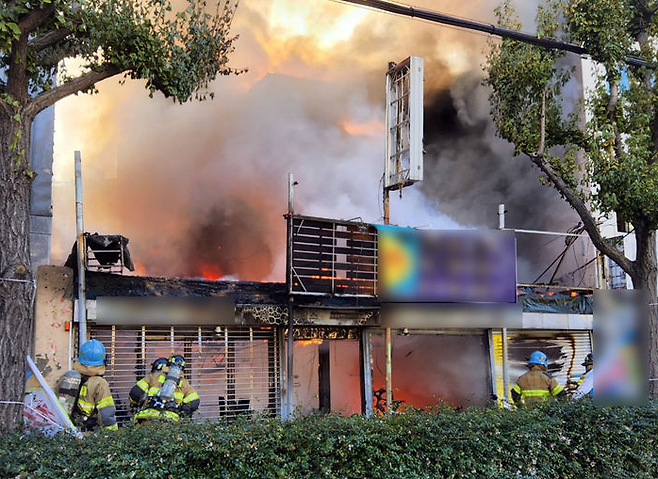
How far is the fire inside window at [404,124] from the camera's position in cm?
1285

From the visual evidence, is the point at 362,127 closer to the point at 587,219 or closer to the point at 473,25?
the point at 473,25

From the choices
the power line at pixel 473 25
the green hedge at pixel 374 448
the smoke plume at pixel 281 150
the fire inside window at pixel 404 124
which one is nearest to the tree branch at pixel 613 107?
the power line at pixel 473 25

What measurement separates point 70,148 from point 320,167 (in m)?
6.49

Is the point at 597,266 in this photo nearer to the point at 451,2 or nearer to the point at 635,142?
the point at 635,142

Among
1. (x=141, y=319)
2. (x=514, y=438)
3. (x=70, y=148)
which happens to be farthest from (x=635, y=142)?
(x=70, y=148)

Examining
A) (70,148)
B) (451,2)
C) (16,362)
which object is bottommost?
(16,362)

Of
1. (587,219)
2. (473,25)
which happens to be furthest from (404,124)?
(587,219)

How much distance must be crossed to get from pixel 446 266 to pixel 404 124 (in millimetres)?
3071

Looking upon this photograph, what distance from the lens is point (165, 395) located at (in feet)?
27.4

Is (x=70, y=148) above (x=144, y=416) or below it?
above

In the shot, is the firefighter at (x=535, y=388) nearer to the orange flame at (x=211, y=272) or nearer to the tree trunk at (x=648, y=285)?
the tree trunk at (x=648, y=285)

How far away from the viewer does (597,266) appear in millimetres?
15602

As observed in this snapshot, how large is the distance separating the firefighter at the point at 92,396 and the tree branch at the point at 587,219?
Answer: 7818 mm

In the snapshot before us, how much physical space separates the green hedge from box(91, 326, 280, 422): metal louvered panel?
14.6 feet
